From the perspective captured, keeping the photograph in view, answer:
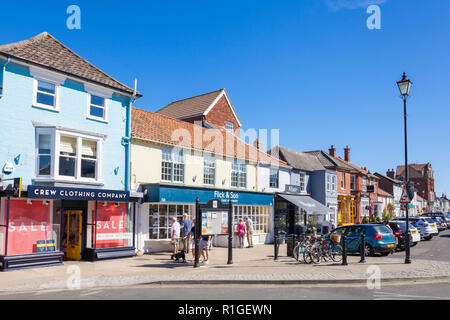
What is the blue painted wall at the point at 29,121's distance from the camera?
14.5m

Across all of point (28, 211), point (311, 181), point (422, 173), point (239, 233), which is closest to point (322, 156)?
point (311, 181)

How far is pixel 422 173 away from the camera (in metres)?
117

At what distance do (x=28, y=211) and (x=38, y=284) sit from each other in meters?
4.48

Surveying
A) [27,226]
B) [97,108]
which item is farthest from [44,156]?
[97,108]

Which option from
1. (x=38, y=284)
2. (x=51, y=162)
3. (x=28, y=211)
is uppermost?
(x=51, y=162)

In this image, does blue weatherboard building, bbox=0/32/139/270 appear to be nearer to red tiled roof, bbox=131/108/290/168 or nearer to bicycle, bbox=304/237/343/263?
red tiled roof, bbox=131/108/290/168

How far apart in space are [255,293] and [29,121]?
1080 cm

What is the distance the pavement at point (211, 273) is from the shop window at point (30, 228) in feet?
3.58

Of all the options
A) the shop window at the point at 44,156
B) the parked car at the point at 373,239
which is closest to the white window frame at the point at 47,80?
the shop window at the point at 44,156

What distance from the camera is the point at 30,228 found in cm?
1479

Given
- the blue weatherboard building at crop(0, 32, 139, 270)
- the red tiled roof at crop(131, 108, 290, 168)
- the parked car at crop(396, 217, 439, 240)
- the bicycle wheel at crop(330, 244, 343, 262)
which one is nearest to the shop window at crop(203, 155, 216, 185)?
the red tiled roof at crop(131, 108, 290, 168)

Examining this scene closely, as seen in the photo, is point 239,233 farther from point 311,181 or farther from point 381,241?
point 311,181

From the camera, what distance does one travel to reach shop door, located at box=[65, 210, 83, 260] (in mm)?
16984

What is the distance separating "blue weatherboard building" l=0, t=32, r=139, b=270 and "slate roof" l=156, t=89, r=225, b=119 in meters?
10.7
